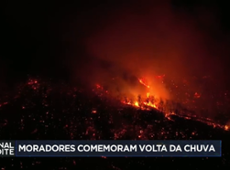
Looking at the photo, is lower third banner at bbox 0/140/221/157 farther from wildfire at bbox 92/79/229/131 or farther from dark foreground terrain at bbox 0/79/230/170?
wildfire at bbox 92/79/229/131

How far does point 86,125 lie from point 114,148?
4.97 m

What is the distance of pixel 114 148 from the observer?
15.9m

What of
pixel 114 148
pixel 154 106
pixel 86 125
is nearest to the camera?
pixel 114 148

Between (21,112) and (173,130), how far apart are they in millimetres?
12520

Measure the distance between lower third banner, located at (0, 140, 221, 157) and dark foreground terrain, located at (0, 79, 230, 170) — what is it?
2.04 feet

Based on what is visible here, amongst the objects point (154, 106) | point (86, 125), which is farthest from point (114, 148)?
point (154, 106)

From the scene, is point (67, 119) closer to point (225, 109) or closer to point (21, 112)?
point (21, 112)

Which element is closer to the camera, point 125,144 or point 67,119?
point 125,144

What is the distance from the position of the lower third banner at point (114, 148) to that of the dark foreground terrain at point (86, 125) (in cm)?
62

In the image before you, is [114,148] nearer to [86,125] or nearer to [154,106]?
[86,125]

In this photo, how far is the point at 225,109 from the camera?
1164 inches

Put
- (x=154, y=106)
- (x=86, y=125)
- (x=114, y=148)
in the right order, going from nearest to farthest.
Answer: (x=114, y=148) → (x=86, y=125) → (x=154, y=106)

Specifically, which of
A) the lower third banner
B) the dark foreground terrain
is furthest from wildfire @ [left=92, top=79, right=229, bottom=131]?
the lower third banner
